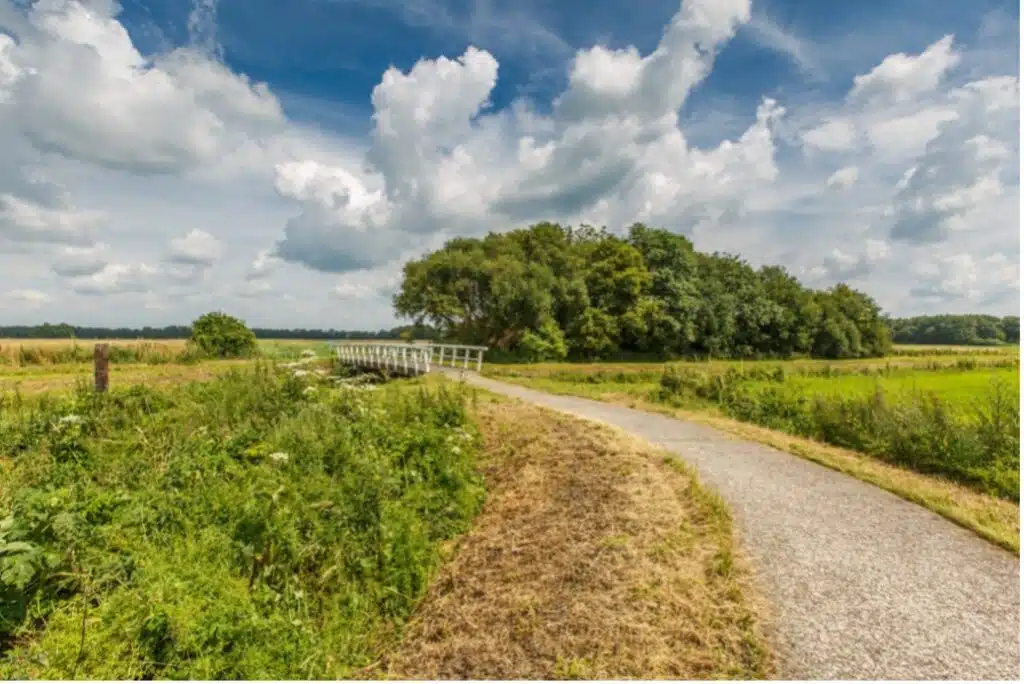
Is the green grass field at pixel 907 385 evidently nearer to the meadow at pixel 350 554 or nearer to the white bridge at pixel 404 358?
the meadow at pixel 350 554

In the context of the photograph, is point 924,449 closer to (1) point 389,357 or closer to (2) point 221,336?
(1) point 389,357

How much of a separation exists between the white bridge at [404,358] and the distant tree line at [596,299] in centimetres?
985

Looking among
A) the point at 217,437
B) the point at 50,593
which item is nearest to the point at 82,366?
the point at 217,437

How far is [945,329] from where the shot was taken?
93312 mm

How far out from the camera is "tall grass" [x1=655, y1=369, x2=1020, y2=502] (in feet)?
26.0

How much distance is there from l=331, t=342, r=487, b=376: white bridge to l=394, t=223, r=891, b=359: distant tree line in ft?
32.3

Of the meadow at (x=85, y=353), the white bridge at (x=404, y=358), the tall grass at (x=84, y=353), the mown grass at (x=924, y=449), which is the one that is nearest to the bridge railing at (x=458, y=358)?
the white bridge at (x=404, y=358)

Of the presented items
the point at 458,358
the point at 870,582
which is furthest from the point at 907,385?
the point at 870,582

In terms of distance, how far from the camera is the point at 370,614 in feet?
18.8

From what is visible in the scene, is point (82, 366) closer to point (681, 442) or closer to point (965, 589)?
point (681, 442)

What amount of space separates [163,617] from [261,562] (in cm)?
147

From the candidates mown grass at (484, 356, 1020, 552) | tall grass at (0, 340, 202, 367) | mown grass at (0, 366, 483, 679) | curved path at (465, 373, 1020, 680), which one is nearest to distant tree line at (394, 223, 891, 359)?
tall grass at (0, 340, 202, 367)

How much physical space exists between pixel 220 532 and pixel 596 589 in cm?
397

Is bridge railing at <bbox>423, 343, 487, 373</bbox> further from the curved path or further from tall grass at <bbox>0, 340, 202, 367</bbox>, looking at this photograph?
tall grass at <bbox>0, 340, 202, 367</bbox>
